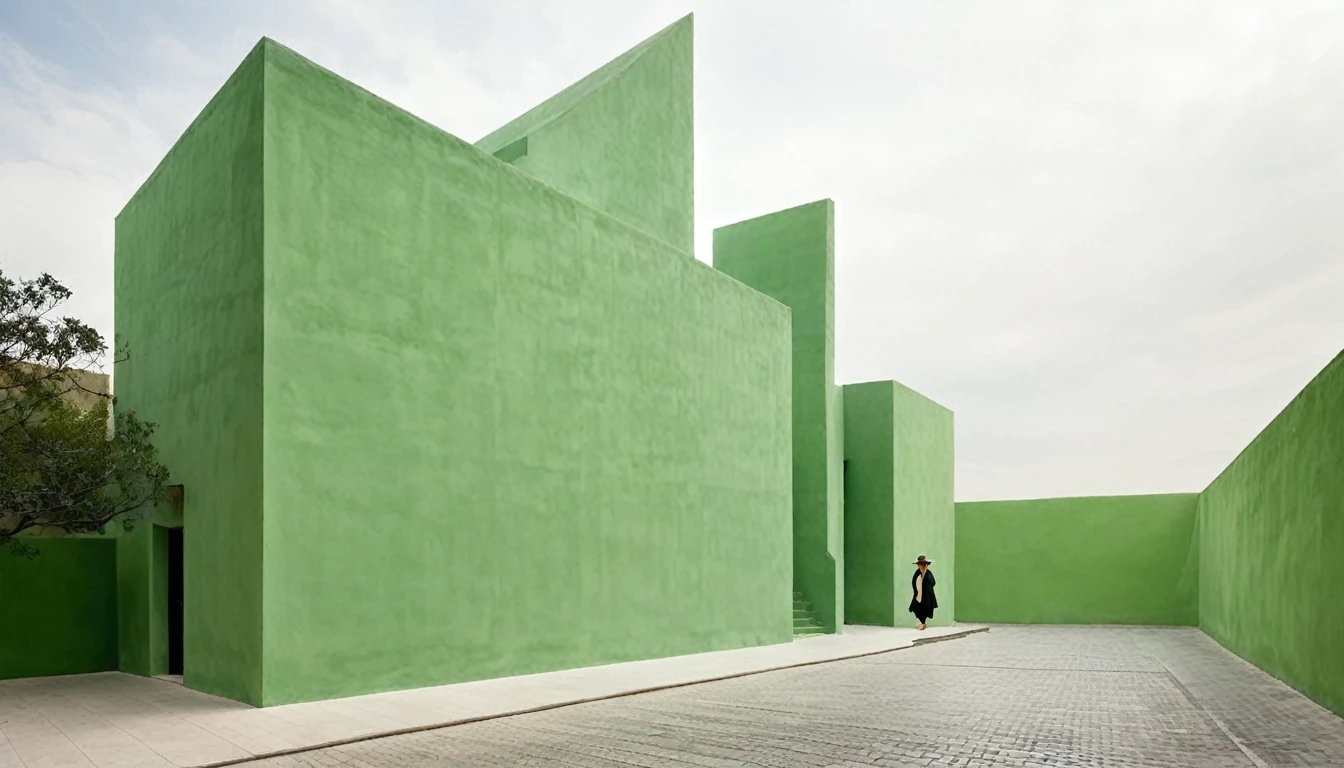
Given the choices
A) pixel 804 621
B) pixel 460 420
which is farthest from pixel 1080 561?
pixel 460 420

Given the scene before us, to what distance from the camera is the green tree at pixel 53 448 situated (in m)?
9.77

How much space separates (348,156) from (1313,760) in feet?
30.0

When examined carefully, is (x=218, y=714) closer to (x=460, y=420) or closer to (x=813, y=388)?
(x=460, y=420)

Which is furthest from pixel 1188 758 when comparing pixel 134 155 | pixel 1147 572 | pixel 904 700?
pixel 1147 572

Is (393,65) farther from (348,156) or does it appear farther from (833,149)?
Answer: (833,149)

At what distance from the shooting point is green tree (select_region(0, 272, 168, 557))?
9766 mm

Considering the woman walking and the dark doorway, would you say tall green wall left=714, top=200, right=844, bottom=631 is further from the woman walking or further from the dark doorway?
the dark doorway

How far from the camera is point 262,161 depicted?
852 cm

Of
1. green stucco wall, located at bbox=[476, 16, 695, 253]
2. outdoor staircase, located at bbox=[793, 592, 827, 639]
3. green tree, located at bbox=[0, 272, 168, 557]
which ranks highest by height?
green stucco wall, located at bbox=[476, 16, 695, 253]

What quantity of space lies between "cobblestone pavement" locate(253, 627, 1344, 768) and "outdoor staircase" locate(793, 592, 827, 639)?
5.69 m

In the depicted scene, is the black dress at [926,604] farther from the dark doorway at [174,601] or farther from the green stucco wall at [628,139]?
the dark doorway at [174,601]

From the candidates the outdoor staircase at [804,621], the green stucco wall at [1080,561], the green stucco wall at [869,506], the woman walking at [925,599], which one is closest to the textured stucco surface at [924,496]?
the green stucco wall at [869,506]

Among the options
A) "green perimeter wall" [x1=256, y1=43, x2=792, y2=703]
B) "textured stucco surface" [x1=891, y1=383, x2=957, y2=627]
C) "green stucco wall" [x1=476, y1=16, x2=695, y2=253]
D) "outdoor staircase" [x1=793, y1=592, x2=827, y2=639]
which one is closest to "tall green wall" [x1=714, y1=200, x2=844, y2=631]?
"outdoor staircase" [x1=793, y1=592, x2=827, y2=639]

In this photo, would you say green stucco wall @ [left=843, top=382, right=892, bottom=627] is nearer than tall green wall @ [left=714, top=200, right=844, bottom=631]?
No
